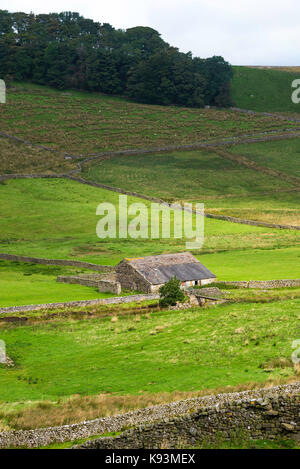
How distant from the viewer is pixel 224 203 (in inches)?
4328

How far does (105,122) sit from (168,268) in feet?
356

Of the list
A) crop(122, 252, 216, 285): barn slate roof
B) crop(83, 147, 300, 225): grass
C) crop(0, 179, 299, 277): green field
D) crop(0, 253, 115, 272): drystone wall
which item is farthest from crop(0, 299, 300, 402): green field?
crop(83, 147, 300, 225): grass

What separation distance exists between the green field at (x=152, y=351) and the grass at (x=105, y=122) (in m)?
98.2

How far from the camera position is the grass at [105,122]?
488 feet

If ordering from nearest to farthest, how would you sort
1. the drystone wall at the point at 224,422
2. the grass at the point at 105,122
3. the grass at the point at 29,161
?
the drystone wall at the point at 224,422
the grass at the point at 29,161
the grass at the point at 105,122

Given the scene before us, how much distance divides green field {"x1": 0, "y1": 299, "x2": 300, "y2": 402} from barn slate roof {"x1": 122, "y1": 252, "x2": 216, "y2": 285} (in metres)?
8.57

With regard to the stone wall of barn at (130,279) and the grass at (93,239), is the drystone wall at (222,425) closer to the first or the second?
the stone wall of barn at (130,279)

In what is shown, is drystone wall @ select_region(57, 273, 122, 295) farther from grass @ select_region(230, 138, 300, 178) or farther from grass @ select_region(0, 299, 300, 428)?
grass @ select_region(230, 138, 300, 178)

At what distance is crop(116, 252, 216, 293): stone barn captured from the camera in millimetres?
56969

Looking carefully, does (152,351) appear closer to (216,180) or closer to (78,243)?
(78,243)

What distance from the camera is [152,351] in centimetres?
3822

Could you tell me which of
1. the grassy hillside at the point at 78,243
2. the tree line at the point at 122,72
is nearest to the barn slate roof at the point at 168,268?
the grassy hillside at the point at 78,243

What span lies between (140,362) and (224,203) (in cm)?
7586
